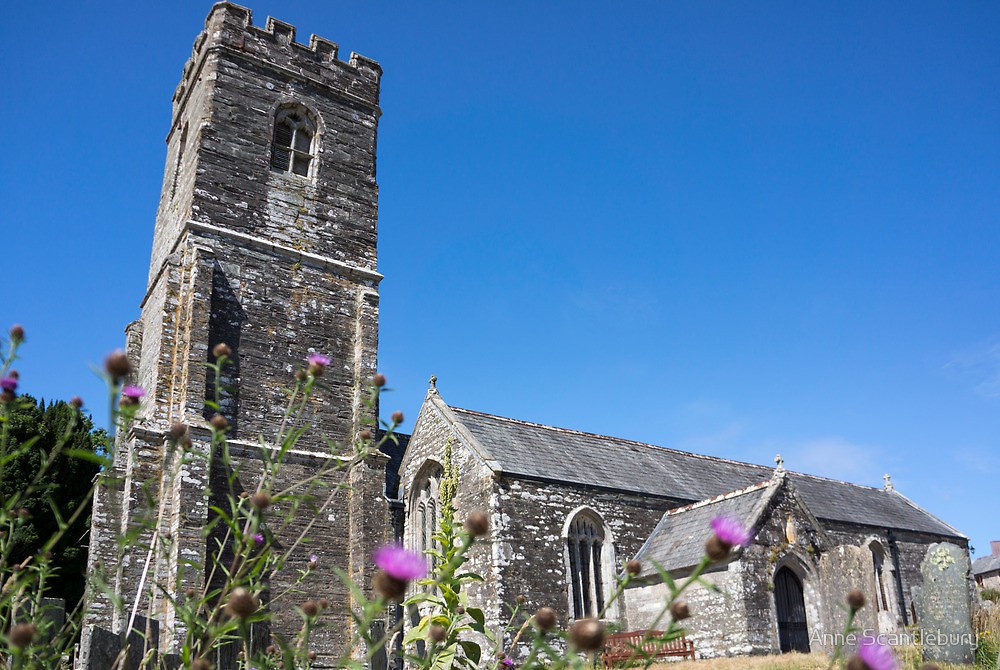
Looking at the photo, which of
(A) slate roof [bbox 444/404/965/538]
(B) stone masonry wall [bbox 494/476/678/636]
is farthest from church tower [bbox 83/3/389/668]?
(A) slate roof [bbox 444/404/965/538]

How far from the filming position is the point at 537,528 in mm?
19156

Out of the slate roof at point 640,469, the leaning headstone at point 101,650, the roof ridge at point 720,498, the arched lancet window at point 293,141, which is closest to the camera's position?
the leaning headstone at point 101,650

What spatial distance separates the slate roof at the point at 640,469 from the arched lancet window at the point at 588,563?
1.14 m

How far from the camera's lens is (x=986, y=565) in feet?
188

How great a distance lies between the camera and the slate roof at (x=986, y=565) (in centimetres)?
5631

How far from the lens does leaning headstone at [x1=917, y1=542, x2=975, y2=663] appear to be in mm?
12203

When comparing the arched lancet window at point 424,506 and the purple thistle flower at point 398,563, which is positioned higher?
the arched lancet window at point 424,506

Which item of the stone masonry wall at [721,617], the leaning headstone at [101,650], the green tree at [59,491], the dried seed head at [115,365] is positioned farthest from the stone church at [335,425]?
the dried seed head at [115,365]

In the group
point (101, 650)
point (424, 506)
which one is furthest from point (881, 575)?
point (101, 650)

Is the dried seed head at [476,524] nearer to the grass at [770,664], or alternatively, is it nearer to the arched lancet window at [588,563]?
the grass at [770,664]

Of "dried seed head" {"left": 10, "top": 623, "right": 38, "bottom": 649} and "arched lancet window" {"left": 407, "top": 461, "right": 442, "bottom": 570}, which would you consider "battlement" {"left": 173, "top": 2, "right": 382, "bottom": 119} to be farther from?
"dried seed head" {"left": 10, "top": 623, "right": 38, "bottom": 649}

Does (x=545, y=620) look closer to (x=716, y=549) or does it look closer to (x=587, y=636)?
(x=587, y=636)

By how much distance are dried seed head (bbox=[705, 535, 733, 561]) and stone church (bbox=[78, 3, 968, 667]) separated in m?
13.8

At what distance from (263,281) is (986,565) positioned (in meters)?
59.9
